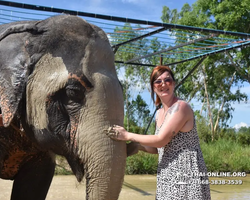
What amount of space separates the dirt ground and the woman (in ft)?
11.0

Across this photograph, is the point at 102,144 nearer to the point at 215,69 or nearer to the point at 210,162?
the point at 210,162

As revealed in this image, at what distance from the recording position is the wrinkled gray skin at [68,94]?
2.26 meters

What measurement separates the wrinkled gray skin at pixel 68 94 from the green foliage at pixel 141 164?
632 centimetres

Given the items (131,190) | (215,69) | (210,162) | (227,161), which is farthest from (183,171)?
(215,69)

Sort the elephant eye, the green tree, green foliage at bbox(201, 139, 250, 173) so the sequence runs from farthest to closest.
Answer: the green tree, green foliage at bbox(201, 139, 250, 173), the elephant eye

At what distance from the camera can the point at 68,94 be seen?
2.41m

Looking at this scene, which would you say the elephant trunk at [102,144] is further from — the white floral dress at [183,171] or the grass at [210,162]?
the grass at [210,162]

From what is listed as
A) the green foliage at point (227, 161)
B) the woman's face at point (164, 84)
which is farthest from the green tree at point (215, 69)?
the woman's face at point (164, 84)

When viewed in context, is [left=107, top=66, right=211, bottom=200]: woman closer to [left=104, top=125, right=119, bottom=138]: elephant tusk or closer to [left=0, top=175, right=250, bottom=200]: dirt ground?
[left=104, top=125, right=119, bottom=138]: elephant tusk

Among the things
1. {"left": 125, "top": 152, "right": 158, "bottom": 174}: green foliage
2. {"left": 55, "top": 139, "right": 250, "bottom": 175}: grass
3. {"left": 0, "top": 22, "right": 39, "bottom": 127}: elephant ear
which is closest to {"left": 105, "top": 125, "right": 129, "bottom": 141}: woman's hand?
{"left": 0, "top": 22, "right": 39, "bottom": 127}: elephant ear

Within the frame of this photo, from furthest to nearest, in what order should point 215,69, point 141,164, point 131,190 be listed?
point 215,69, point 141,164, point 131,190

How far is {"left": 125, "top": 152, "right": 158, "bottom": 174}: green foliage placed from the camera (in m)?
8.84

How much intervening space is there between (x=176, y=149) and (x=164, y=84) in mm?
442

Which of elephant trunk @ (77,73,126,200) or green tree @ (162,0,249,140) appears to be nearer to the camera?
elephant trunk @ (77,73,126,200)
